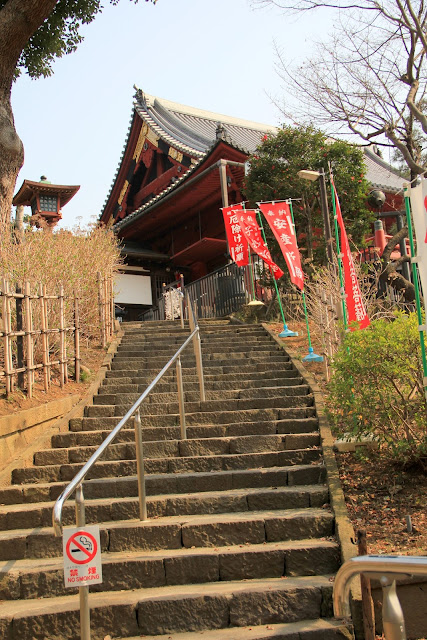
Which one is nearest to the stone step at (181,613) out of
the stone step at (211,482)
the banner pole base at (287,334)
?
the stone step at (211,482)

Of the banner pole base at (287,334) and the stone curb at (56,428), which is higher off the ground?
the banner pole base at (287,334)

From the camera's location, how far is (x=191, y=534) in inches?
202

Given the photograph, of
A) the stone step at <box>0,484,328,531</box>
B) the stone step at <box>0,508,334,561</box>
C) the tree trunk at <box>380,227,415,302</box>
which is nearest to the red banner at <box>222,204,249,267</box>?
the tree trunk at <box>380,227,415,302</box>

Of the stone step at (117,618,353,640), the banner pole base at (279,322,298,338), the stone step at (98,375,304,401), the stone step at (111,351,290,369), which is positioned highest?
the banner pole base at (279,322,298,338)

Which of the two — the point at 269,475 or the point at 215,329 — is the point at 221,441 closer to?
the point at 269,475

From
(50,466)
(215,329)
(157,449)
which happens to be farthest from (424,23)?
(50,466)

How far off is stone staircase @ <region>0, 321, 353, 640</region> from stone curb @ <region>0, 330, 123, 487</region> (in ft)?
0.36

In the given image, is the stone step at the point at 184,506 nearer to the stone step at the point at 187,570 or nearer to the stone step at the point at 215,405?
the stone step at the point at 187,570

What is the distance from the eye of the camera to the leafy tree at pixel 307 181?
48.6 ft

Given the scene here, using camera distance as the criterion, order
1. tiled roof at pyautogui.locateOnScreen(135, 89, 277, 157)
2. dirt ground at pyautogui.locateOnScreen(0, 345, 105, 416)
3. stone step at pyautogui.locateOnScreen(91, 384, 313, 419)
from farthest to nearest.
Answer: tiled roof at pyautogui.locateOnScreen(135, 89, 277, 157)
stone step at pyautogui.locateOnScreen(91, 384, 313, 419)
dirt ground at pyautogui.locateOnScreen(0, 345, 105, 416)

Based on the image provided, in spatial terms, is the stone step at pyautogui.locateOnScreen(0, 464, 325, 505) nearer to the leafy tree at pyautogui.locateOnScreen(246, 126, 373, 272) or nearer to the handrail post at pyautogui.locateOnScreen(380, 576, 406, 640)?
the handrail post at pyautogui.locateOnScreen(380, 576, 406, 640)

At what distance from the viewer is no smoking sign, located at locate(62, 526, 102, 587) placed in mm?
3555

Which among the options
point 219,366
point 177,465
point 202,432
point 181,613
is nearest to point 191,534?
point 181,613

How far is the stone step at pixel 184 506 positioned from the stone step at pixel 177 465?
28.3 inches
